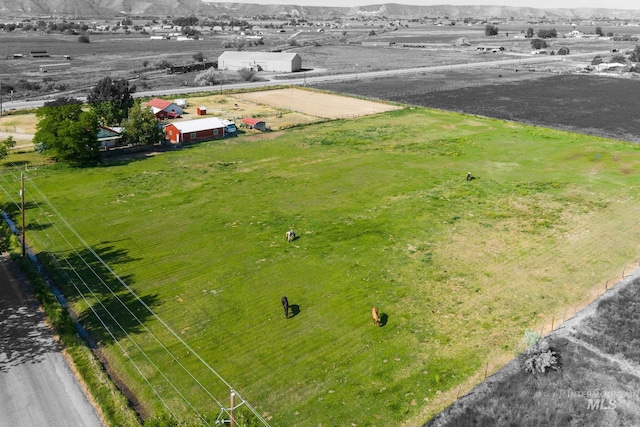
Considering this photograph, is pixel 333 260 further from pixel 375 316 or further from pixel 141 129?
pixel 141 129

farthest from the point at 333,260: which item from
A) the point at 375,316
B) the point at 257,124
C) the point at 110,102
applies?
the point at 110,102

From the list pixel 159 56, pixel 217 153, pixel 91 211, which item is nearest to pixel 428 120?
pixel 217 153

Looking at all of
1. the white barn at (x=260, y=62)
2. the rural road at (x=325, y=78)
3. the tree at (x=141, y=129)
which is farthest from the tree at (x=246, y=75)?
the tree at (x=141, y=129)

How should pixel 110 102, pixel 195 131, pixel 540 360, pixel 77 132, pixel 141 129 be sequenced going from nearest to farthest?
pixel 540 360, pixel 77 132, pixel 141 129, pixel 195 131, pixel 110 102

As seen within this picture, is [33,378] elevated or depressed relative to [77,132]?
depressed

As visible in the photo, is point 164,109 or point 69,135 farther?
point 164,109

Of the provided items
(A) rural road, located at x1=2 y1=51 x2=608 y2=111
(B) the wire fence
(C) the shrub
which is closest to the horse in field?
(C) the shrub

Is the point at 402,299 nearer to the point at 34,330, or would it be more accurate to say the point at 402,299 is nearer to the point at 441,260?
the point at 441,260

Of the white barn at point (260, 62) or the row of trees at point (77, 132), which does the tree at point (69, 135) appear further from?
the white barn at point (260, 62)
